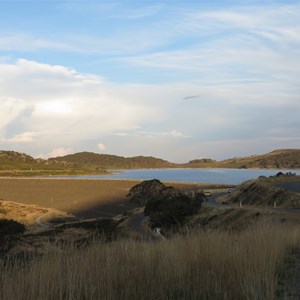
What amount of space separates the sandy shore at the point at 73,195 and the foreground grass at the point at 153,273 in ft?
195

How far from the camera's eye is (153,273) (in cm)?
664

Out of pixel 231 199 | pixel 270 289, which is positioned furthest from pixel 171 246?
pixel 231 199

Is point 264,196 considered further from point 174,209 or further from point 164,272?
point 164,272

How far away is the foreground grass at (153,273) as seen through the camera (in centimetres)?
561

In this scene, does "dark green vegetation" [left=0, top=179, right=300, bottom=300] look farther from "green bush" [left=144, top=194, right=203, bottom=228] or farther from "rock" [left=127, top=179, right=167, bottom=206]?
"rock" [left=127, top=179, right=167, bottom=206]

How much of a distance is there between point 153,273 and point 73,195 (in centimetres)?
9118

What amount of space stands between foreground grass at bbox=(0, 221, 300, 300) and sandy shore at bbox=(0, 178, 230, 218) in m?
59.4

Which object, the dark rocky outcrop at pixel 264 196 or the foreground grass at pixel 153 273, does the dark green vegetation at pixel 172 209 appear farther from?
the foreground grass at pixel 153 273

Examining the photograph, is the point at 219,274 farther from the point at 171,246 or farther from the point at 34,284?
the point at 34,284

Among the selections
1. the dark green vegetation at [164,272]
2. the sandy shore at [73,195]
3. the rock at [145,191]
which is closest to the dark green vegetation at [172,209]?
the sandy shore at [73,195]

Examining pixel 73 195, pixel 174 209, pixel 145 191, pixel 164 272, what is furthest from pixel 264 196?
pixel 73 195

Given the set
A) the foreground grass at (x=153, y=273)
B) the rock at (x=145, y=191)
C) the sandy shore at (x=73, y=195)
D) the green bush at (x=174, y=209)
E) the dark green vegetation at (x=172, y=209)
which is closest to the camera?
the foreground grass at (x=153, y=273)

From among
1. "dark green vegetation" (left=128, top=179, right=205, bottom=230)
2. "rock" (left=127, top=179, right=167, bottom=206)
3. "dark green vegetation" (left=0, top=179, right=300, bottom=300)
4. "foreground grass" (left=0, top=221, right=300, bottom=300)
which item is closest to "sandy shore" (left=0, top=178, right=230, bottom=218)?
"rock" (left=127, top=179, right=167, bottom=206)

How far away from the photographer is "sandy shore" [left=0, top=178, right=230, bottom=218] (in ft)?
248
